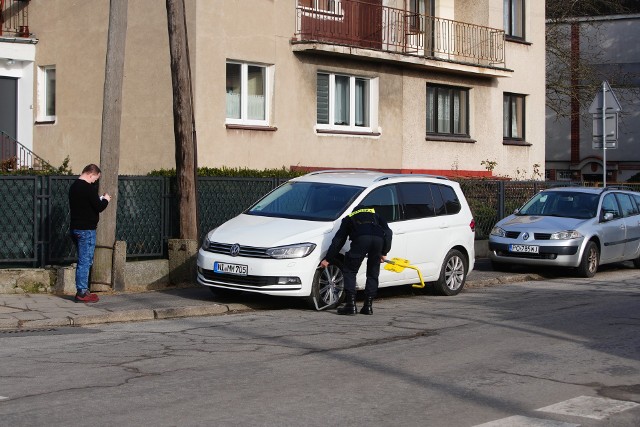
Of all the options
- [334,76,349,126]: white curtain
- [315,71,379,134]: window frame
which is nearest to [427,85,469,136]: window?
[315,71,379,134]: window frame

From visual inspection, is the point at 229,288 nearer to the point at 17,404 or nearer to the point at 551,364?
the point at 551,364

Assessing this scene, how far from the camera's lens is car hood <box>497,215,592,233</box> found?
18.3 m

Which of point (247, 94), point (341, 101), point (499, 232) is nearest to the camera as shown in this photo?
point (499, 232)

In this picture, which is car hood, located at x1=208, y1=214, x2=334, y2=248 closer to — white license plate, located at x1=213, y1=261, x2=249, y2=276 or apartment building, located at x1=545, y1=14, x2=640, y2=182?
white license plate, located at x1=213, y1=261, x2=249, y2=276

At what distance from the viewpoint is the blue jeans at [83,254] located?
13.2 meters

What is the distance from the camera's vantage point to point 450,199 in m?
15.5

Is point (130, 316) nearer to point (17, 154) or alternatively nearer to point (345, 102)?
point (17, 154)

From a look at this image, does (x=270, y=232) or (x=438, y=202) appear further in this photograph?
(x=438, y=202)

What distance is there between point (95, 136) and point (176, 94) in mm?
6974

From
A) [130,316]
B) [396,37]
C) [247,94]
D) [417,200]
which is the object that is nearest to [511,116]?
[396,37]

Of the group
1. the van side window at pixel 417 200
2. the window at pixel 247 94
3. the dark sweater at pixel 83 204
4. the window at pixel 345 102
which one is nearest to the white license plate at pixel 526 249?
the van side window at pixel 417 200

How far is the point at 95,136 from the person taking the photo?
71.6ft

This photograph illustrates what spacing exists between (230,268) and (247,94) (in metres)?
9.14

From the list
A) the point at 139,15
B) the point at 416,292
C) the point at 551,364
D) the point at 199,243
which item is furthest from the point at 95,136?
the point at 551,364
